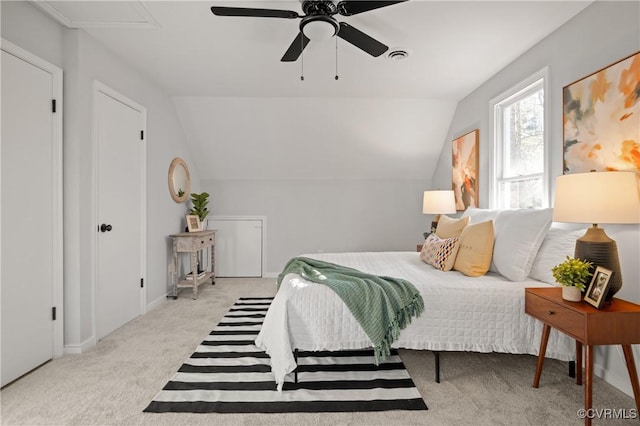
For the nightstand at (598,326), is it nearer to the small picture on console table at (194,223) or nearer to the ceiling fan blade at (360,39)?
the ceiling fan blade at (360,39)

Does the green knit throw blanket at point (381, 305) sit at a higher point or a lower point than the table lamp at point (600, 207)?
lower

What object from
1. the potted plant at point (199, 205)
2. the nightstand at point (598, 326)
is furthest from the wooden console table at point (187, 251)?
the nightstand at point (598, 326)

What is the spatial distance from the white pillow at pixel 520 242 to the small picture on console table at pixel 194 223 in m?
3.56

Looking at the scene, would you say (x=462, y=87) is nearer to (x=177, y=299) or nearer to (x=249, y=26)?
(x=249, y=26)

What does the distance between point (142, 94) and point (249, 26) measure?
1682mm

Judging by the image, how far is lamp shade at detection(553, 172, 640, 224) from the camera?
1681 mm

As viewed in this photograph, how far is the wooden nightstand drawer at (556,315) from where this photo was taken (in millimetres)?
1633

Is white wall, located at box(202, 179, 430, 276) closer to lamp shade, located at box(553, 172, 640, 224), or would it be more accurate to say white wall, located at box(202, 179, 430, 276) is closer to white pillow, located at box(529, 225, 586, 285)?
white pillow, located at box(529, 225, 586, 285)

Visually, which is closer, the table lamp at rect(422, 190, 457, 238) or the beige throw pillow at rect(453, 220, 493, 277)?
the beige throw pillow at rect(453, 220, 493, 277)

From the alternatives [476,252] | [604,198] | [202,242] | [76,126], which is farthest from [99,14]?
[604,198]

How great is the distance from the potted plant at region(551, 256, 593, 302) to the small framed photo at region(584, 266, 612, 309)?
0.03 m

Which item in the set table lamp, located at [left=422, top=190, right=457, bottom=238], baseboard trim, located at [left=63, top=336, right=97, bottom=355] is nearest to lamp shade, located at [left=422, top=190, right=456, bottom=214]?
table lamp, located at [left=422, top=190, right=457, bottom=238]

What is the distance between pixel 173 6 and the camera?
2.24 meters

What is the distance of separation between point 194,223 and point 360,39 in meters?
3.27
